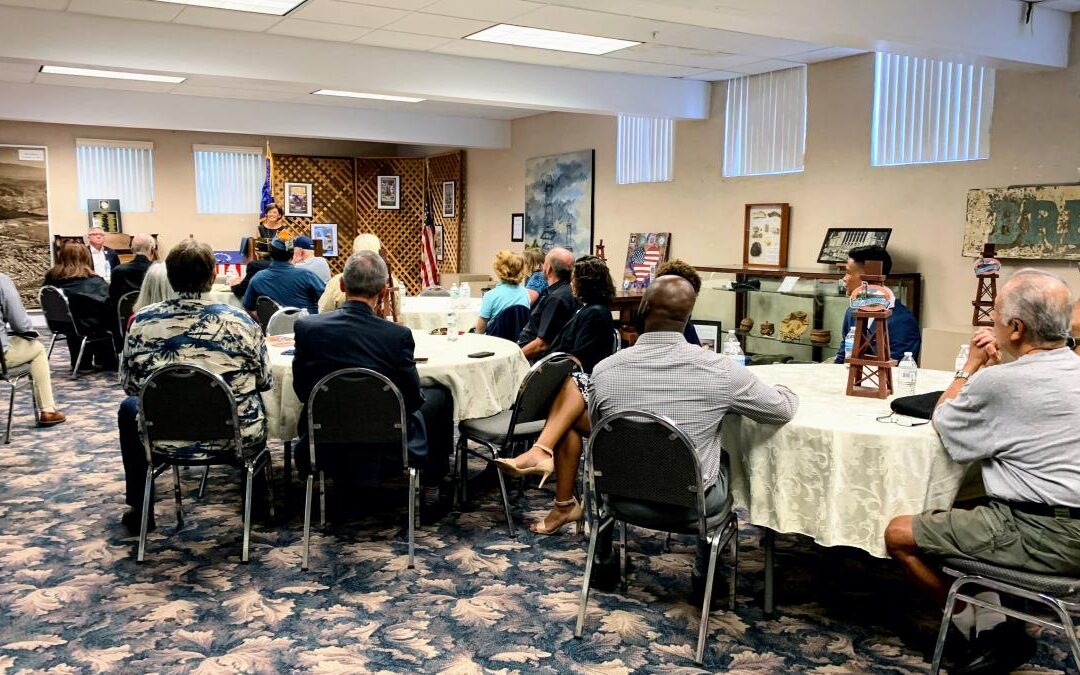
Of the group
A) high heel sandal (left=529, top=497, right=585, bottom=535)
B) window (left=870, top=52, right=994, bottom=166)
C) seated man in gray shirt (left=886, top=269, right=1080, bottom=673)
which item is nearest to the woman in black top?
high heel sandal (left=529, top=497, right=585, bottom=535)

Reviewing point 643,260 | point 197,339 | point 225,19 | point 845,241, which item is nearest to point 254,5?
point 225,19

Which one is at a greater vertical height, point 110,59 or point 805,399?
point 110,59

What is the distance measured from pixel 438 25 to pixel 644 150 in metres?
3.58

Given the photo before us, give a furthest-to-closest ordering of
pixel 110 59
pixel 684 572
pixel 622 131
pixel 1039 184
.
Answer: pixel 622 131
pixel 110 59
pixel 1039 184
pixel 684 572

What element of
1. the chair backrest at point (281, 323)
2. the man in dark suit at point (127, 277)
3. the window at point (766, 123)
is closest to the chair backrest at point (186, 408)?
the chair backrest at point (281, 323)

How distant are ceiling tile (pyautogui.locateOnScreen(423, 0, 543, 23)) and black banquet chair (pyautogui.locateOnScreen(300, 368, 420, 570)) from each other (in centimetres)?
284

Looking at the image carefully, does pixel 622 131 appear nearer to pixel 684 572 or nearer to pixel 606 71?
pixel 606 71

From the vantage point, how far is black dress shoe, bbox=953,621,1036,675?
2502 mm

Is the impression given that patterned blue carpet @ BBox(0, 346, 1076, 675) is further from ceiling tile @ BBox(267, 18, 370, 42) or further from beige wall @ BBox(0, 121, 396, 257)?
beige wall @ BBox(0, 121, 396, 257)

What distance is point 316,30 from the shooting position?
19.5 ft

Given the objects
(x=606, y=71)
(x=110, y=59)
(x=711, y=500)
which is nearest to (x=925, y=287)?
(x=606, y=71)

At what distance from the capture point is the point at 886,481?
8.33ft

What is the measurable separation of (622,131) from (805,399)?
257 inches

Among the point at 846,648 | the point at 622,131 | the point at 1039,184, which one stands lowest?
the point at 846,648
